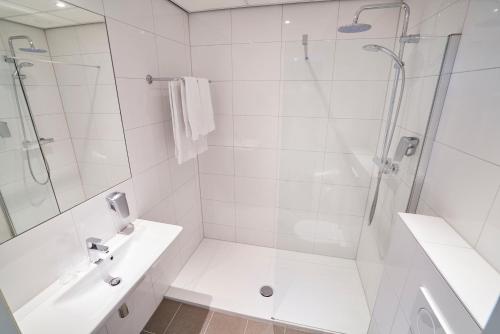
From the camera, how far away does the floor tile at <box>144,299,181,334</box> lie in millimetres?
1613

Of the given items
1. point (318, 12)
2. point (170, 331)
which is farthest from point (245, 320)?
point (318, 12)

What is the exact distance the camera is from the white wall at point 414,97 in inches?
41.9

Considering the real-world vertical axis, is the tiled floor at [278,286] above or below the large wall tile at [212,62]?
below

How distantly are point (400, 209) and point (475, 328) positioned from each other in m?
0.86

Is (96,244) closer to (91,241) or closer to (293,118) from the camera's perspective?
(91,241)

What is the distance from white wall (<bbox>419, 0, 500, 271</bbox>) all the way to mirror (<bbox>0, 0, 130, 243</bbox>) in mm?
1620

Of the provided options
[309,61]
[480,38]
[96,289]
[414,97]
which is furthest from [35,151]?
[414,97]

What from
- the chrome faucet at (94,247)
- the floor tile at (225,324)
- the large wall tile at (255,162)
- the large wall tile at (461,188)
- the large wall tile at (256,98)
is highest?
the large wall tile at (256,98)

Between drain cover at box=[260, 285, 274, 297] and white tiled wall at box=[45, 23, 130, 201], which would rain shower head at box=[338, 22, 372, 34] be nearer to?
white tiled wall at box=[45, 23, 130, 201]

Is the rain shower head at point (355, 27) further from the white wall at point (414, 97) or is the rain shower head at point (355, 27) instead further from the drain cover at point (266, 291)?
the drain cover at point (266, 291)

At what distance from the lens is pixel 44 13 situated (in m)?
0.92

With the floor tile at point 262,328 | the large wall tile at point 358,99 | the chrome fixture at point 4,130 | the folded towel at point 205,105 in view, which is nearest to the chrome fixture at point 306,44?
the large wall tile at point 358,99

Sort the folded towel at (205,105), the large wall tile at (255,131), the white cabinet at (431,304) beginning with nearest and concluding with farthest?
the white cabinet at (431,304) → the folded towel at (205,105) → the large wall tile at (255,131)

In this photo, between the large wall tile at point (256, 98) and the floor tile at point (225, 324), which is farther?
the large wall tile at point (256, 98)
